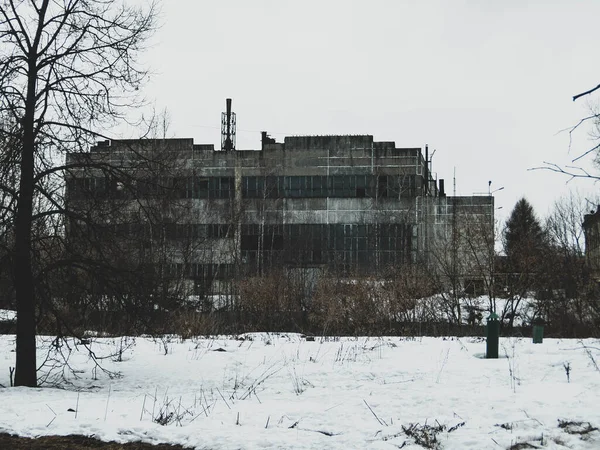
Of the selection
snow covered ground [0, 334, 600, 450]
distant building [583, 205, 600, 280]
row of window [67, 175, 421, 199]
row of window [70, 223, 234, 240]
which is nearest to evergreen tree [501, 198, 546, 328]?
distant building [583, 205, 600, 280]

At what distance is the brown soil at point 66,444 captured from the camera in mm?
6801

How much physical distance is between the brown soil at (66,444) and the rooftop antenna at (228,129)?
53659mm

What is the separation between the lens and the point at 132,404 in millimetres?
9203

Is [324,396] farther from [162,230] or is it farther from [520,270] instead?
[520,270]

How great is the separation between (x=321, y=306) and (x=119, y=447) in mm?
18486

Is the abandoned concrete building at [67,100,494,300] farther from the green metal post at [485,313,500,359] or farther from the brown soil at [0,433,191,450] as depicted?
the brown soil at [0,433,191,450]

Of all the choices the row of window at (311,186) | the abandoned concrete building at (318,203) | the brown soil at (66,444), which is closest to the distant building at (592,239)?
the abandoned concrete building at (318,203)

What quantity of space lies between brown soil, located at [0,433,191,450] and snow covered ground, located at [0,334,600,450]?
123 millimetres

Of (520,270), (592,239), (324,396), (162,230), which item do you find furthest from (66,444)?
(592,239)

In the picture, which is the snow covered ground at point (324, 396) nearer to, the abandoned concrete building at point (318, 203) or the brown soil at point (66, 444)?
the brown soil at point (66, 444)

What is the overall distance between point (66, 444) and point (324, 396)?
4.23m

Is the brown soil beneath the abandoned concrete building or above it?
beneath

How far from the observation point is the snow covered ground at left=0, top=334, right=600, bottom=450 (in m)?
7.12

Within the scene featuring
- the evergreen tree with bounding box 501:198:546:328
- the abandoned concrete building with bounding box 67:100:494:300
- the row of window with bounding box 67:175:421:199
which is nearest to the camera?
the evergreen tree with bounding box 501:198:546:328
